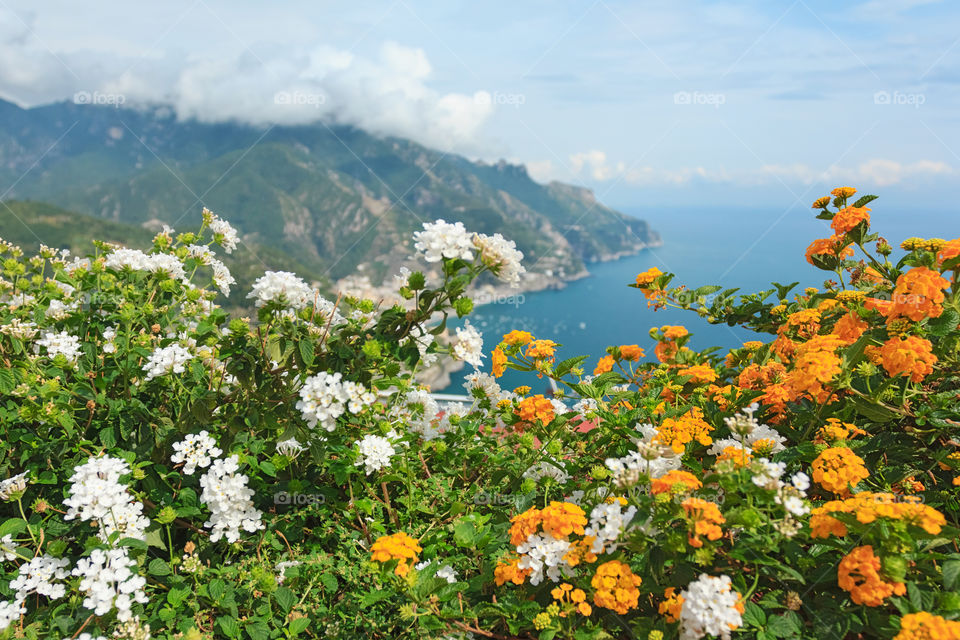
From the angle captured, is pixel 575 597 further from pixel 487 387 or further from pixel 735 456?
pixel 487 387

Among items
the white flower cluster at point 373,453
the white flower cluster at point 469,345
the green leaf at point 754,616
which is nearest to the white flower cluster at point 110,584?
the white flower cluster at point 373,453

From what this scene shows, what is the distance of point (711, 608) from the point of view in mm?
1139

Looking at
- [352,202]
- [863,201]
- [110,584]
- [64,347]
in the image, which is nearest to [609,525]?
[110,584]

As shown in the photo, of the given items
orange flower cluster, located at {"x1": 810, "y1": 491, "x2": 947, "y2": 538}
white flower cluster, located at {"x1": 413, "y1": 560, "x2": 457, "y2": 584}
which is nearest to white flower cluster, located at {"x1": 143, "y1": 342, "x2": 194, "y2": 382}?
white flower cluster, located at {"x1": 413, "y1": 560, "x2": 457, "y2": 584}

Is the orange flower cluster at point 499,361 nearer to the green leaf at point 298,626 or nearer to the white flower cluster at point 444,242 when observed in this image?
the white flower cluster at point 444,242

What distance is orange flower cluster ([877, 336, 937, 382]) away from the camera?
150cm

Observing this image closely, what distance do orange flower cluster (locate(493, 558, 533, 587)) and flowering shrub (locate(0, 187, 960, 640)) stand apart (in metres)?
0.01

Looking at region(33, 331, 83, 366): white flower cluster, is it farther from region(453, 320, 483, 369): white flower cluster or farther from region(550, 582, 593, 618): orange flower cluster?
region(550, 582, 593, 618): orange flower cluster

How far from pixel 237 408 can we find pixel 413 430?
0.74 meters

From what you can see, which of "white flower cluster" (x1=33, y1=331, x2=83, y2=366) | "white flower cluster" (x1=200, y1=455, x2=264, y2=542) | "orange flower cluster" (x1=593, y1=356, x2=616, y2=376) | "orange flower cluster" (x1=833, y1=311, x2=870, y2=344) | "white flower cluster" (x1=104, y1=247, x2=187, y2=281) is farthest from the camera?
"orange flower cluster" (x1=593, y1=356, x2=616, y2=376)

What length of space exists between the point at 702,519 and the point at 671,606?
235 millimetres

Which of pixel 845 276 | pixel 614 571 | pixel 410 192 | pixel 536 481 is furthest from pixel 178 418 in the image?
pixel 410 192

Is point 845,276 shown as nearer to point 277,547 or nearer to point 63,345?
point 277,547

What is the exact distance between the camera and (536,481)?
6.11ft
